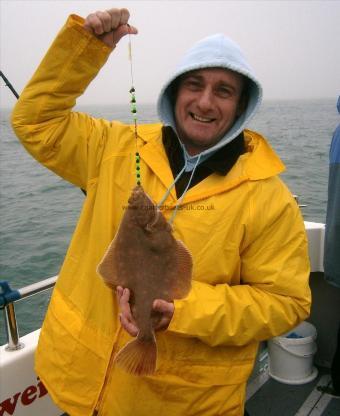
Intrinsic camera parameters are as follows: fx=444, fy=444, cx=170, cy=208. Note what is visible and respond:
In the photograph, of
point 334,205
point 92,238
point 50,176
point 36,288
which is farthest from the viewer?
point 50,176

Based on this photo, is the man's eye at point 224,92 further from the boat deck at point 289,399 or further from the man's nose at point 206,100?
the boat deck at point 289,399

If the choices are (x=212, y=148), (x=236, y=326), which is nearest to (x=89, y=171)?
(x=212, y=148)

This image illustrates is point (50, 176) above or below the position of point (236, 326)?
below

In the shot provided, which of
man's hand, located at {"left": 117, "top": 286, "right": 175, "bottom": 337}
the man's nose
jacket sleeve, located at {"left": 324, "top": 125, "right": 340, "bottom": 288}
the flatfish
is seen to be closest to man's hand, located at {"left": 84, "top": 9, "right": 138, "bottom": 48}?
the man's nose

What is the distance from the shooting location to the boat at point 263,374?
8.98ft

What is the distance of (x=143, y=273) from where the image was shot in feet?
6.34

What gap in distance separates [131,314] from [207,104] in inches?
42.1

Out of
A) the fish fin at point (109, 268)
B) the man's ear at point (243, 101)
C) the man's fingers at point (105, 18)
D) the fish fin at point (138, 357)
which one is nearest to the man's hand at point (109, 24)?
the man's fingers at point (105, 18)

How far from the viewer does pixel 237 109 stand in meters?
2.43

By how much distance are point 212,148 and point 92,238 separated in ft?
2.51

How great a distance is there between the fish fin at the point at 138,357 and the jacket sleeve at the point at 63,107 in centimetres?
91

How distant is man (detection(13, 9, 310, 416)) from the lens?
2.13m

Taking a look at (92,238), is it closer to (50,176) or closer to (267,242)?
(267,242)

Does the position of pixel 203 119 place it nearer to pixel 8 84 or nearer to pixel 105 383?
pixel 105 383
